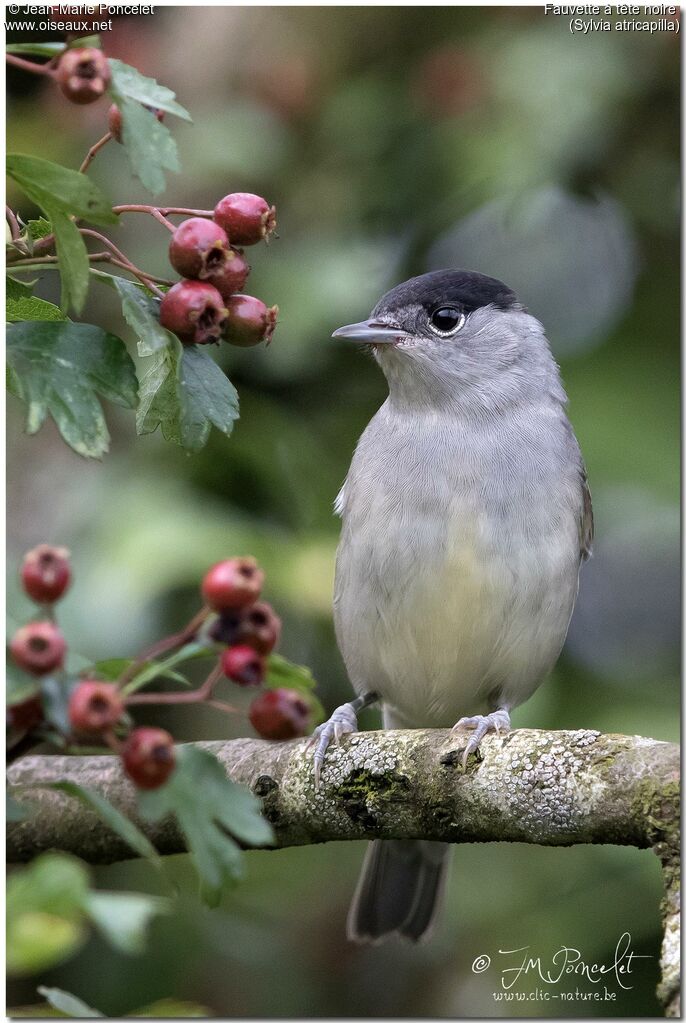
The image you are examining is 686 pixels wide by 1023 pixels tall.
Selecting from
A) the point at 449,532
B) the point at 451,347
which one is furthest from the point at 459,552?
the point at 451,347

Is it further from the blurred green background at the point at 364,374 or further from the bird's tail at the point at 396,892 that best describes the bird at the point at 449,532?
the blurred green background at the point at 364,374

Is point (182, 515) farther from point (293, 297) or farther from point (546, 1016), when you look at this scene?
point (546, 1016)

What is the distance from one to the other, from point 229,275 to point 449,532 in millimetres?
1674

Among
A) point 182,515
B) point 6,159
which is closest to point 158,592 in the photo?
point 182,515

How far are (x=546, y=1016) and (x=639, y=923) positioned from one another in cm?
65

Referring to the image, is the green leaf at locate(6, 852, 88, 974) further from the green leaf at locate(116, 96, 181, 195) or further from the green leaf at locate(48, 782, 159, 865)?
the green leaf at locate(116, 96, 181, 195)

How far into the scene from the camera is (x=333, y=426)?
188 inches

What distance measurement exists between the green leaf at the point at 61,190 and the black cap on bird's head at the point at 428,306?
214 cm

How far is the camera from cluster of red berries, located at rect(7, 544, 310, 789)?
1.37 m

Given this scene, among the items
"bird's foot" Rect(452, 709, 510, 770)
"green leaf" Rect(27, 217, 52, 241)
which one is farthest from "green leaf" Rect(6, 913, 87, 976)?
"bird's foot" Rect(452, 709, 510, 770)

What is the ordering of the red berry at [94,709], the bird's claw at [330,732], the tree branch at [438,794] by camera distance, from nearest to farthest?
the red berry at [94,709] < the tree branch at [438,794] < the bird's claw at [330,732]

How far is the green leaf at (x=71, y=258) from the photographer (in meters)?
1.64

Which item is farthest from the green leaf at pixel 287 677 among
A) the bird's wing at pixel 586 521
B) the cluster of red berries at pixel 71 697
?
the bird's wing at pixel 586 521

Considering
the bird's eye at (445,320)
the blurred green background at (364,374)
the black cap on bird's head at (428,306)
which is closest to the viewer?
the blurred green background at (364,374)
